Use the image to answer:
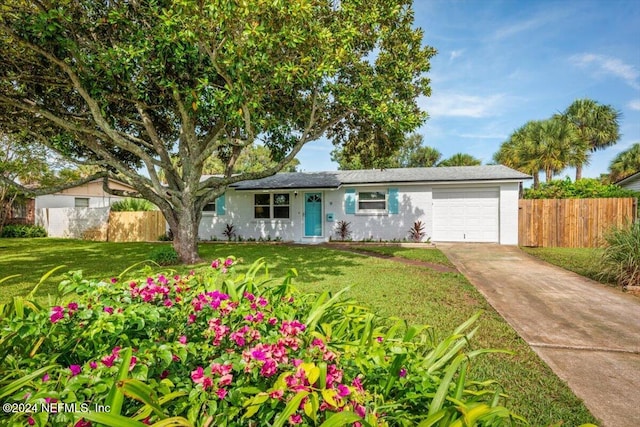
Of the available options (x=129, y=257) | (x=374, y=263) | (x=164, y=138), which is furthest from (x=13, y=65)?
(x=374, y=263)

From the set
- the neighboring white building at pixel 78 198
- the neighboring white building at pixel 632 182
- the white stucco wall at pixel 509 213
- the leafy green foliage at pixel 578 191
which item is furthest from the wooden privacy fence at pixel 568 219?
the neighboring white building at pixel 78 198

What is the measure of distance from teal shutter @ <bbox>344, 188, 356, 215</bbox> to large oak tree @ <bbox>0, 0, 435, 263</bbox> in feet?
14.9

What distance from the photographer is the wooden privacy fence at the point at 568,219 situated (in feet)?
41.3

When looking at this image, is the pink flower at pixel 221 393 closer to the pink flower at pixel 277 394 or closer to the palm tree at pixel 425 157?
the pink flower at pixel 277 394

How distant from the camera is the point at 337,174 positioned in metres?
18.1

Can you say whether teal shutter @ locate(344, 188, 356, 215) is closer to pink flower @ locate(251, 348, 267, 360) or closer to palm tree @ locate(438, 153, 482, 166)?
palm tree @ locate(438, 153, 482, 166)

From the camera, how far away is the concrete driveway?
2.89 m

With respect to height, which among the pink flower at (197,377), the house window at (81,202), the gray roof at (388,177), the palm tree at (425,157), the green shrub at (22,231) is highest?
the palm tree at (425,157)

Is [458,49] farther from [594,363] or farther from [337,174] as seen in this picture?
[594,363]

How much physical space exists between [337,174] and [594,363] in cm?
1527

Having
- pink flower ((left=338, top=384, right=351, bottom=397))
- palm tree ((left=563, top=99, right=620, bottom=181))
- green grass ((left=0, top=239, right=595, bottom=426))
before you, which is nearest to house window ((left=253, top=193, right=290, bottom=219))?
green grass ((left=0, top=239, right=595, bottom=426))

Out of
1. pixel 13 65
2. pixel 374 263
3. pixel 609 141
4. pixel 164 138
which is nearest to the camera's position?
pixel 13 65

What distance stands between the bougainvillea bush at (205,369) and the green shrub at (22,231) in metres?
23.7

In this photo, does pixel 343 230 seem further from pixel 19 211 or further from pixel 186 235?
pixel 19 211
